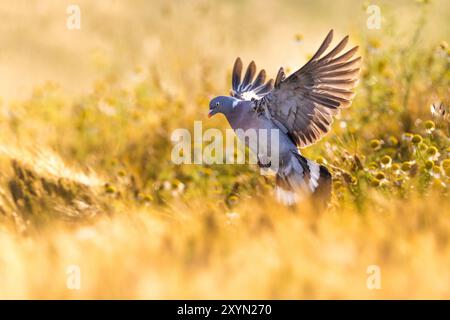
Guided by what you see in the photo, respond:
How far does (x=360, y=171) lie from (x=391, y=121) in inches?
44.6

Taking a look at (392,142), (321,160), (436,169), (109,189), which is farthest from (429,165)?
(109,189)

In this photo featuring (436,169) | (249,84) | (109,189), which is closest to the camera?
(436,169)

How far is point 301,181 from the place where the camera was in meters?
3.82

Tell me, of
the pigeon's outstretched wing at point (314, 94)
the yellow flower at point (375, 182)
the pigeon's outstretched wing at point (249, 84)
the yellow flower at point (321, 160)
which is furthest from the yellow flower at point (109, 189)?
the yellow flower at point (375, 182)

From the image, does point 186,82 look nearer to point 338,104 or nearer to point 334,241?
point 338,104

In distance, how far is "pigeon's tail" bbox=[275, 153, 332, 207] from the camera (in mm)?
3664

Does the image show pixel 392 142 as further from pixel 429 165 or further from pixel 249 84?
pixel 249 84

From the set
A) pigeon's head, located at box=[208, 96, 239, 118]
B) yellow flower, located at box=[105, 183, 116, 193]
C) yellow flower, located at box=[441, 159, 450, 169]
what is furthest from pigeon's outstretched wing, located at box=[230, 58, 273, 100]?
yellow flower, located at box=[441, 159, 450, 169]

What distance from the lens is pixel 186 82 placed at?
20.2 feet

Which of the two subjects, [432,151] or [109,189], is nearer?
[432,151]

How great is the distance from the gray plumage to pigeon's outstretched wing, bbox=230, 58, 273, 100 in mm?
367

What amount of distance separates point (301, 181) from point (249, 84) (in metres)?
0.98

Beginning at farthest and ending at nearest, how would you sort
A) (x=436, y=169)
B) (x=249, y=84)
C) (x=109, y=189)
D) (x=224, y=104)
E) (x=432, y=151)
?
(x=249, y=84)
(x=109, y=189)
(x=224, y=104)
(x=432, y=151)
(x=436, y=169)

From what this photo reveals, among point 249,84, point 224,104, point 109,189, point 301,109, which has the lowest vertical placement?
point 109,189
